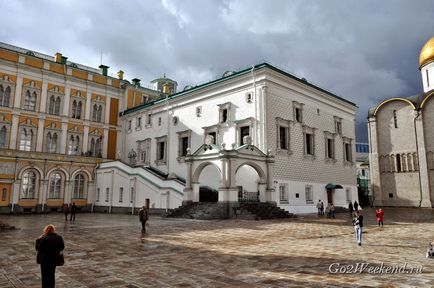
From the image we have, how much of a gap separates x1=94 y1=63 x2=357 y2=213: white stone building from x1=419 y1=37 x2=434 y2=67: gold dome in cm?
1371

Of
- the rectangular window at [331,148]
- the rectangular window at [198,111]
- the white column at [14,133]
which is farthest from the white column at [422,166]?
the white column at [14,133]

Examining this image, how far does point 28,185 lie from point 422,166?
1579 inches

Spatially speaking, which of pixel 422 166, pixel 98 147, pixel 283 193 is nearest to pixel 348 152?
pixel 422 166

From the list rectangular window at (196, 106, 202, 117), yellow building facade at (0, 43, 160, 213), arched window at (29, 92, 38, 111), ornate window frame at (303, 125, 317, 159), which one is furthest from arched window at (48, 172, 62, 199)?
ornate window frame at (303, 125, 317, 159)

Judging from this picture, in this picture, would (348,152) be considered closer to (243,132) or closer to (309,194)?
(309,194)

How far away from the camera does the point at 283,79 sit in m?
27.0

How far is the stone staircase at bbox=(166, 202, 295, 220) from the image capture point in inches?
826

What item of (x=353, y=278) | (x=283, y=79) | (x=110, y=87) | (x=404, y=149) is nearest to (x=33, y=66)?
(x=110, y=87)

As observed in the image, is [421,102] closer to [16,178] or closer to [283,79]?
[283,79]

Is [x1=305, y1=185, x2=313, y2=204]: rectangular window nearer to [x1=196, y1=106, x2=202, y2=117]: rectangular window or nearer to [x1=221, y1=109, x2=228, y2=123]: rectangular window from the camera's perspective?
[x1=221, y1=109, x2=228, y2=123]: rectangular window

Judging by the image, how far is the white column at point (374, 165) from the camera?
40.6 m

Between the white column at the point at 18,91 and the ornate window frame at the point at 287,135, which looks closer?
the ornate window frame at the point at 287,135

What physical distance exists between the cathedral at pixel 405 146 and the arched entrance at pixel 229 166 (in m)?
23.0

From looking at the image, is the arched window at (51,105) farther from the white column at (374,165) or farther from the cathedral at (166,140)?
the white column at (374,165)
